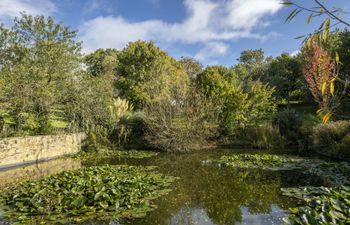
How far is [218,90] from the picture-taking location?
1472 centimetres

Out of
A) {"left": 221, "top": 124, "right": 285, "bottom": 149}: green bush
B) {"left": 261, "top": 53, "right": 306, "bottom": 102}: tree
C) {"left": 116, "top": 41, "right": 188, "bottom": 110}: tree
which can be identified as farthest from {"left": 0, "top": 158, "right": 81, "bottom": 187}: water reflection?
{"left": 261, "top": 53, "right": 306, "bottom": 102}: tree

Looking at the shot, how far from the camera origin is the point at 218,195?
6035 millimetres

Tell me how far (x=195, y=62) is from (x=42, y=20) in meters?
19.6

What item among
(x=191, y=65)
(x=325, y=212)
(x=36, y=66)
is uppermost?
(x=191, y=65)

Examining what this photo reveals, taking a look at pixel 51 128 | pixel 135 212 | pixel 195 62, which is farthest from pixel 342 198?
pixel 195 62

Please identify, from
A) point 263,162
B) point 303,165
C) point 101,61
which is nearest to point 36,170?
point 263,162

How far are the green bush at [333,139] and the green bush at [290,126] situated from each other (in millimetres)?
1490

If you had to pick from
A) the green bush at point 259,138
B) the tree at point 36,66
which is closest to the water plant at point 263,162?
the green bush at point 259,138

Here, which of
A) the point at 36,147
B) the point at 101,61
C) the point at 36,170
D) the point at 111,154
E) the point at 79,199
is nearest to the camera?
the point at 79,199

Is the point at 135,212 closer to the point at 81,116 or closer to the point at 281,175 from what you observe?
the point at 281,175

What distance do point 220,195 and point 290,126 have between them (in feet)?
30.2

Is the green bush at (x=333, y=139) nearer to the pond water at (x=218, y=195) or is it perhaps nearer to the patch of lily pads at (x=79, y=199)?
the pond water at (x=218, y=195)

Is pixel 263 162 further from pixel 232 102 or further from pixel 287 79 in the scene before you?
pixel 287 79

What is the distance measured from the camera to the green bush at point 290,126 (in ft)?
43.5
